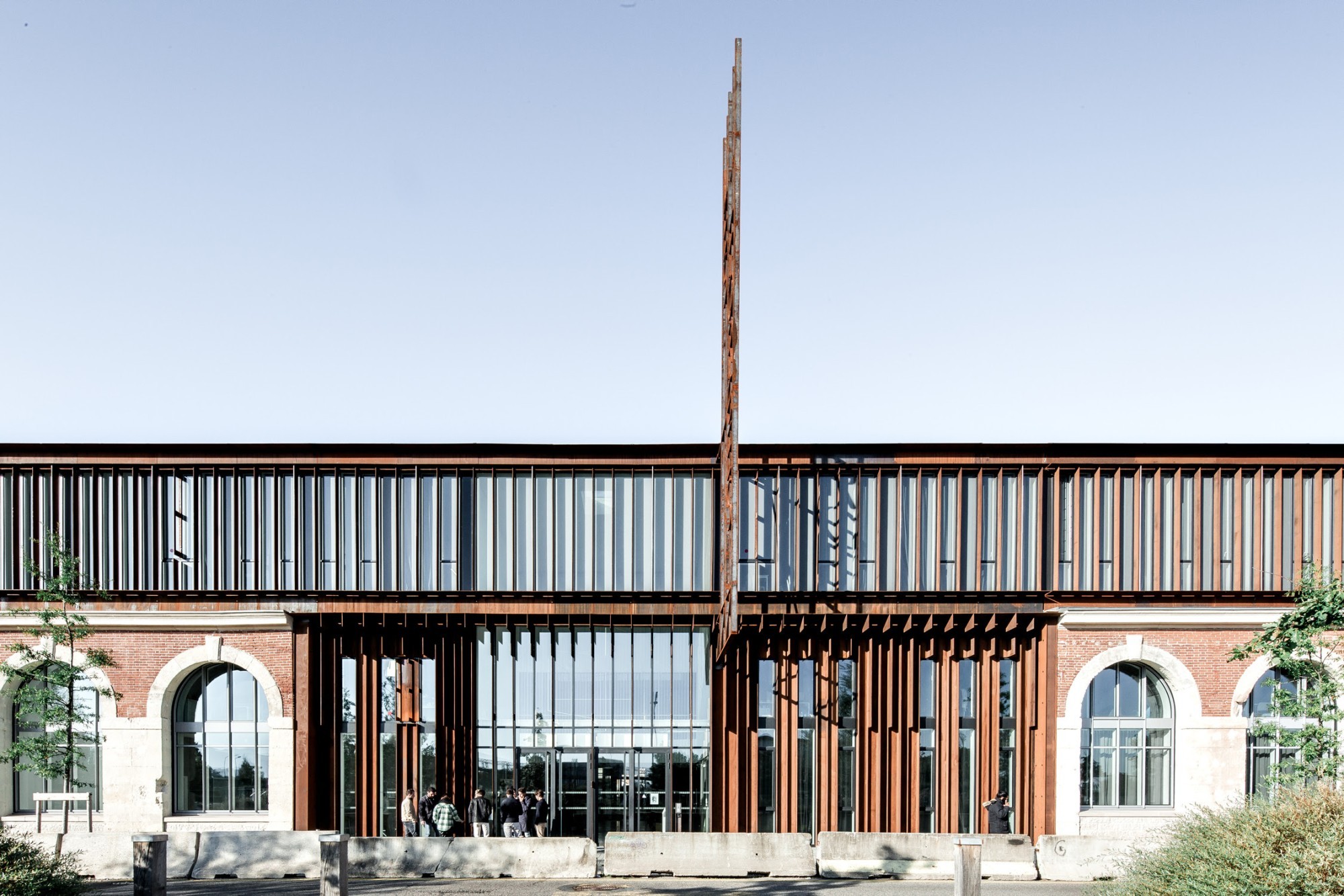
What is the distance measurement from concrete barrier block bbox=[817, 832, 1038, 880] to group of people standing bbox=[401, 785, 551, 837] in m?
6.34

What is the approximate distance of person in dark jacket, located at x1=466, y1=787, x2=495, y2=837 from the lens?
81.3ft

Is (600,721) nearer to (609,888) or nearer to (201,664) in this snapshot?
(609,888)

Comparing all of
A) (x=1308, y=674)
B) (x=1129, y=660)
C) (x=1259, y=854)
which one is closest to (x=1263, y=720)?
(x=1308, y=674)

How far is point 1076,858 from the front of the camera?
2062 cm

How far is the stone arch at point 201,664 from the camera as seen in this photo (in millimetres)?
25688

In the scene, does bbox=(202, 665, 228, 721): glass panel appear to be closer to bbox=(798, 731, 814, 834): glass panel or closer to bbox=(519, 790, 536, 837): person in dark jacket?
bbox=(519, 790, 536, 837): person in dark jacket

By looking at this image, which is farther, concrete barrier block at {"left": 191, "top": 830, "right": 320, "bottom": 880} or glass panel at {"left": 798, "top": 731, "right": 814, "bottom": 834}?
glass panel at {"left": 798, "top": 731, "right": 814, "bottom": 834}

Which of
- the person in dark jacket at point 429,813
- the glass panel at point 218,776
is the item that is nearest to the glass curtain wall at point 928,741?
the person in dark jacket at point 429,813

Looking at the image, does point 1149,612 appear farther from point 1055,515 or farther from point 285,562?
point 285,562

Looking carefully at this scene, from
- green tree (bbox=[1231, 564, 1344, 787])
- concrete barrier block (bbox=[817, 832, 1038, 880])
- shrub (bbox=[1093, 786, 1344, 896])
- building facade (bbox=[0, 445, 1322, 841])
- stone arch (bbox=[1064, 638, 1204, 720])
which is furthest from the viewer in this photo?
building facade (bbox=[0, 445, 1322, 841])

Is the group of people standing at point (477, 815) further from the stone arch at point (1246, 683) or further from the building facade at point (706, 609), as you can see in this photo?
the stone arch at point (1246, 683)

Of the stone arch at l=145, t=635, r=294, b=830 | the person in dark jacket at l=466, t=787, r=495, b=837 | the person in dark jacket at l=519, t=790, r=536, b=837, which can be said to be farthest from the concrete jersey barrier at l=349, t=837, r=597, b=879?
the stone arch at l=145, t=635, r=294, b=830

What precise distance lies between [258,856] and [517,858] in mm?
4337

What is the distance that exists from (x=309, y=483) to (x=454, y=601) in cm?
406
